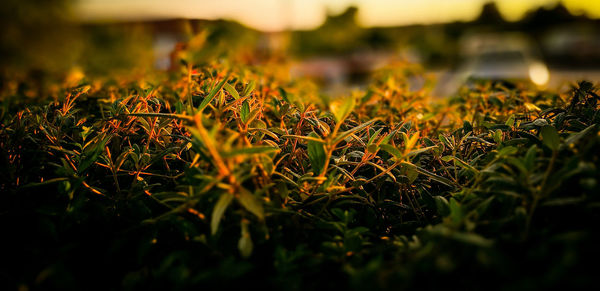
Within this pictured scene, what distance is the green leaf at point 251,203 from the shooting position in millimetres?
901

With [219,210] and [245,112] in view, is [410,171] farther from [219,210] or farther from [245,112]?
[219,210]

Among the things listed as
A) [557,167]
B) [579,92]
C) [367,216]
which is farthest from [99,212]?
[579,92]

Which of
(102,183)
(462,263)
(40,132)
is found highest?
(40,132)

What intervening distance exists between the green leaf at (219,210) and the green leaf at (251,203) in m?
0.03

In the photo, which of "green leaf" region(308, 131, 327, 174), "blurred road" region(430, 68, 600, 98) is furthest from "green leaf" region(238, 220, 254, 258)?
"blurred road" region(430, 68, 600, 98)

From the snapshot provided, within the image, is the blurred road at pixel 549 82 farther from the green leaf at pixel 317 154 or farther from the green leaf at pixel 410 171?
the green leaf at pixel 317 154

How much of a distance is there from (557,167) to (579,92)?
679 millimetres

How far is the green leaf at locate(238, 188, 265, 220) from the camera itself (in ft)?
2.96

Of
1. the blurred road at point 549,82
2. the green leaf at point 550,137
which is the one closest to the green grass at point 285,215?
the green leaf at point 550,137

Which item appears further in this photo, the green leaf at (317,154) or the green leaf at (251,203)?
the green leaf at (317,154)

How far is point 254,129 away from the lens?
127 centimetres

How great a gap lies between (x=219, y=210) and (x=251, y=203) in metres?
0.08

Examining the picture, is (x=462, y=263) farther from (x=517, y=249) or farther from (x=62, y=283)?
(x=62, y=283)

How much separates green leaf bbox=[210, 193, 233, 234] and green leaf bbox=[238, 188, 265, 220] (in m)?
0.03
